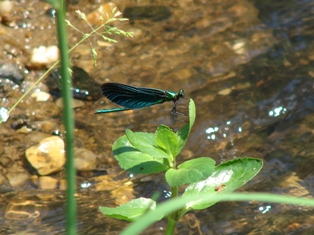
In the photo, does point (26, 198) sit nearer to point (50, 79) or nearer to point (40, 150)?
point (40, 150)

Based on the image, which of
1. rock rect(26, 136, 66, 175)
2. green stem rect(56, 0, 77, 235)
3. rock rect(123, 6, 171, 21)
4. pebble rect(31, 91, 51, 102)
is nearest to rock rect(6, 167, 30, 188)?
rock rect(26, 136, 66, 175)

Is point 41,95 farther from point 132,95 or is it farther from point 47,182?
point 132,95

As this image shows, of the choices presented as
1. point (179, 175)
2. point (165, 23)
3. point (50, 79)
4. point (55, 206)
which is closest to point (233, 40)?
point (165, 23)

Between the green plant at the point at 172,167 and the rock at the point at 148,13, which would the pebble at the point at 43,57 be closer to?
the rock at the point at 148,13

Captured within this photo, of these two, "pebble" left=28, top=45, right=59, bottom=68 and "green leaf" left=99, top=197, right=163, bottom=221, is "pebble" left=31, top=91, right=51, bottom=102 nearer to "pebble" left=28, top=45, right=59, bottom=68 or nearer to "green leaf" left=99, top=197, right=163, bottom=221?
"pebble" left=28, top=45, right=59, bottom=68

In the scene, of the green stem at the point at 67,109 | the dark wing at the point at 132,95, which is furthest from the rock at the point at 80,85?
the green stem at the point at 67,109
